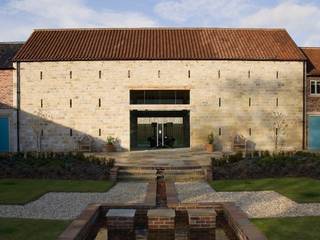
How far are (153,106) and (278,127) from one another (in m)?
8.40

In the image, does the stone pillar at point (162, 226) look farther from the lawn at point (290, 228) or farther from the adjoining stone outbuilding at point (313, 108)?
the adjoining stone outbuilding at point (313, 108)

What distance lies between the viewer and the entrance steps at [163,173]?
17953mm

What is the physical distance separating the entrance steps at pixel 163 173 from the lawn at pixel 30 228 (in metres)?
8.09

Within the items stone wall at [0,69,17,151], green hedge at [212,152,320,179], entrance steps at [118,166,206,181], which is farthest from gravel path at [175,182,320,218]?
stone wall at [0,69,17,151]

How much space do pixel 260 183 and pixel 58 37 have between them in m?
20.8

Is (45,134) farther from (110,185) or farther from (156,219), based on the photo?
(156,219)

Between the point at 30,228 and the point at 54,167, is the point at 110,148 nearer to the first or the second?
the point at 54,167

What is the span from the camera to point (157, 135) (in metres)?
33.3

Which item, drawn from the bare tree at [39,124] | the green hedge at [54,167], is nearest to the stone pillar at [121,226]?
the green hedge at [54,167]

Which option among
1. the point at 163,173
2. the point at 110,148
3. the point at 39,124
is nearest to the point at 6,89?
the point at 39,124

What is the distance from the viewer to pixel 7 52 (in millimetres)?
32281

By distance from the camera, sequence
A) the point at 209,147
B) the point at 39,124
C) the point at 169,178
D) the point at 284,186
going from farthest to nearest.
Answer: the point at 39,124, the point at 209,147, the point at 169,178, the point at 284,186

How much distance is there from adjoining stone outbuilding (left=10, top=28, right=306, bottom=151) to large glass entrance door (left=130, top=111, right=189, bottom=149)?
3517 millimetres

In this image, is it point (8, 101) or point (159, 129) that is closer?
point (8, 101)
